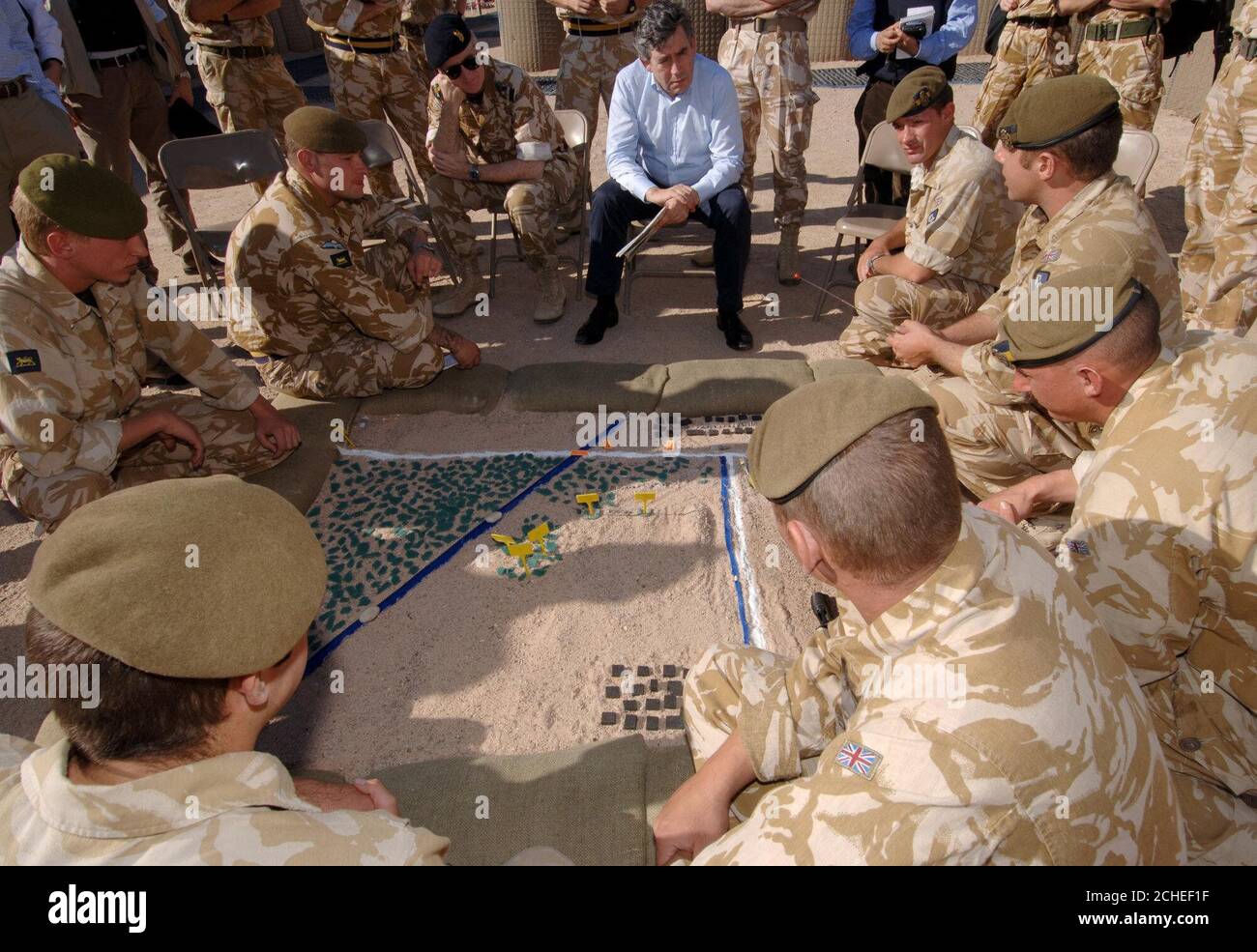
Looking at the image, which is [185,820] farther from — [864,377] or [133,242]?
[133,242]

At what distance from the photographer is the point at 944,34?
541 centimetres

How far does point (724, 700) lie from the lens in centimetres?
226

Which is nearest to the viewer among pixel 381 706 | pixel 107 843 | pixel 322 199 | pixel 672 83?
pixel 107 843

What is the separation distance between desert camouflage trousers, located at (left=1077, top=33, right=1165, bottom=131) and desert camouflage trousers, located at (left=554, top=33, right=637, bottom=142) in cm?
318

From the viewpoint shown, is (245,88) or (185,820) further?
(245,88)

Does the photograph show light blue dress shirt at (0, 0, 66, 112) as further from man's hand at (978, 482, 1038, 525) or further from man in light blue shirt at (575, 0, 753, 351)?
man's hand at (978, 482, 1038, 525)

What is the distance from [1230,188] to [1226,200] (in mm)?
95

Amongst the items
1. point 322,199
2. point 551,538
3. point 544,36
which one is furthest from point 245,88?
point 544,36

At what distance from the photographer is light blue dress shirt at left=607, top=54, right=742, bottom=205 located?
487 cm

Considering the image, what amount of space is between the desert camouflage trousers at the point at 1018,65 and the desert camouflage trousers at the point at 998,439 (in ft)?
10.5

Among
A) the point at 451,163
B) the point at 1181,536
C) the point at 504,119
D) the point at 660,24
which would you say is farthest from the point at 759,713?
the point at 504,119

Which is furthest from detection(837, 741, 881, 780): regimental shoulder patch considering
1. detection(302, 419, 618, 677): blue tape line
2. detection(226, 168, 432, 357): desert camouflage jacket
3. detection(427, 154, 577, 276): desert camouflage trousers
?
detection(427, 154, 577, 276): desert camouflage trousers

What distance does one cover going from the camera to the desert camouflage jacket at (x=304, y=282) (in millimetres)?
4023
